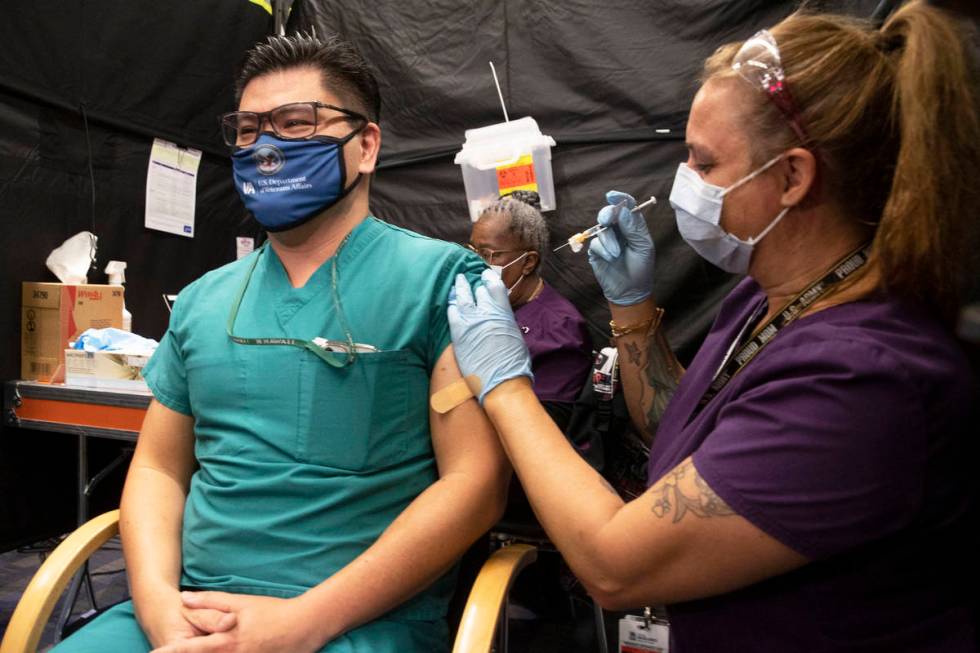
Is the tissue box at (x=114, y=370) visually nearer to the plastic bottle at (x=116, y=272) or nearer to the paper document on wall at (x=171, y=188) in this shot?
the plastic bottle at (x=116, y=272)

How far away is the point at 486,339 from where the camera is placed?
3.91ft

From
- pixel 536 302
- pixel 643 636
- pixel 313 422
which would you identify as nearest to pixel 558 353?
pixel 536 302

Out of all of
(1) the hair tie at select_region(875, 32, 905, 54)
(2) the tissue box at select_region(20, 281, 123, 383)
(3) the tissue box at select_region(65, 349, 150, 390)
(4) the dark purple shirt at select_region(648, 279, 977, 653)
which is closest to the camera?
(4) the dark purple shirt at select_region(648, 279, 977, 653)

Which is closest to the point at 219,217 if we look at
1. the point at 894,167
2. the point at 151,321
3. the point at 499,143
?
the point at 151,321

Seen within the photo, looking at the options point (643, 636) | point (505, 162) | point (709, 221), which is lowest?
point (643, 636)

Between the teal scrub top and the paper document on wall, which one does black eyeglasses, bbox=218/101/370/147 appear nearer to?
the teal scrub top

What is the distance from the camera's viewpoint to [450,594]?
1.31 m

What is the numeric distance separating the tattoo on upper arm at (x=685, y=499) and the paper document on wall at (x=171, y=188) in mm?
2738

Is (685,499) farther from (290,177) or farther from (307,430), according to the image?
(290,177)

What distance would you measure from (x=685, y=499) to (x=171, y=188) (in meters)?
2.88

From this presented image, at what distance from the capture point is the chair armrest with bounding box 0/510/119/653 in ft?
3.85

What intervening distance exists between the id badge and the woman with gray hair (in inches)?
30.8

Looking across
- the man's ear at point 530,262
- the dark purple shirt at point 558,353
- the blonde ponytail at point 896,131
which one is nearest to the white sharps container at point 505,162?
the man's ear at point 530,262

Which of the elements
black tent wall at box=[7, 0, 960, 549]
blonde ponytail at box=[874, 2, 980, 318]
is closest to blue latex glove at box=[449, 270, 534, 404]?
blonde ponytail at box=[874, 2, 980, 318]
